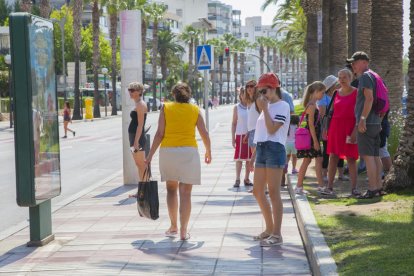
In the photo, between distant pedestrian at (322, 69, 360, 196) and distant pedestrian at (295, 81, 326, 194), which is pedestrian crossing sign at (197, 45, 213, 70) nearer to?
distant pedestrian at (295, 81, 326, 194)

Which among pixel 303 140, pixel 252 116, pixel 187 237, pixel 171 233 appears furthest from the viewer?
pixel 252 116

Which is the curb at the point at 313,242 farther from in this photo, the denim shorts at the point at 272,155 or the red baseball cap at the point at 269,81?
the red baseball cap at the point at 269,81

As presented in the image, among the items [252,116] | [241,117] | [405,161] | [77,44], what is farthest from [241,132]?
[77,44]

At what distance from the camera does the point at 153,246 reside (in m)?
8.59

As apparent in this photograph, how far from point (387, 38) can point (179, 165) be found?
710 cm

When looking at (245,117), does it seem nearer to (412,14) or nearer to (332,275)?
(412,14)

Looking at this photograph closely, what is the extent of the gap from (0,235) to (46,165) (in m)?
1.53

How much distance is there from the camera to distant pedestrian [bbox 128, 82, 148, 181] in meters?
12.0

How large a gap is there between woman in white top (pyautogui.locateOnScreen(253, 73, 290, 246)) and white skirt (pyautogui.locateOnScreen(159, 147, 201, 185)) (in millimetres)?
740

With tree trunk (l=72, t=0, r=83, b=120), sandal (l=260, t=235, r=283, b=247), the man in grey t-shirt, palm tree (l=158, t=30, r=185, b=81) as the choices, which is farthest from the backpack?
palm tree (l=158, t=30, r=185, b=81)

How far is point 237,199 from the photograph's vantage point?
12.3 metres

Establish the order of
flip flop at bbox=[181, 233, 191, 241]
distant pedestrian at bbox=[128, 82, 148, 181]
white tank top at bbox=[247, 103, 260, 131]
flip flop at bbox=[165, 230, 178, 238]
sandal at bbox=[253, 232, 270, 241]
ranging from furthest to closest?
white tank top at bbox=[247, 103, 260, 131]
distant pedestrian at bbox=[128, 82, 148, 181]
flip flop at bbox=[165, 230, 178, 238]
flip flop at bbox=[181, 233, 191, 241]
sandal at bbox=[253, 232, 270, 241]

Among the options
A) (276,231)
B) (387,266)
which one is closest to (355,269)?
(387,266)

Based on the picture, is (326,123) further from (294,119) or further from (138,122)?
(138,122)
